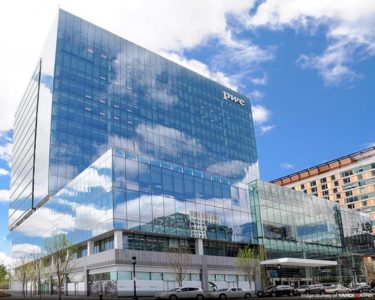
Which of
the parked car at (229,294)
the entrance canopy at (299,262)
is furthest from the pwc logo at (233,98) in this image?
the parked car at (229,294)

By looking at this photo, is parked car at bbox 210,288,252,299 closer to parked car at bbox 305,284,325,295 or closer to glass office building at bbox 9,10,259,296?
glass office building at bbox 9,10,259,296

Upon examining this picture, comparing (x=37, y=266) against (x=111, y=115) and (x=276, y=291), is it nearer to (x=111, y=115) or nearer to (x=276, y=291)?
(x=111, y=115)

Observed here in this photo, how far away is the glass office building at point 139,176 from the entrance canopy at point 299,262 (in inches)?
83.8

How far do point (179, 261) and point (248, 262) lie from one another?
12514 mm

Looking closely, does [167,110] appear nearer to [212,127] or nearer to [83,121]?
[212,127]

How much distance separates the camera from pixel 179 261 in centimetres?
5588

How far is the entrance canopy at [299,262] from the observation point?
65931 mm

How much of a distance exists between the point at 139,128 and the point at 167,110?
12.3 m

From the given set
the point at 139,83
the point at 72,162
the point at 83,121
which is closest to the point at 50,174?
the point at 72,162

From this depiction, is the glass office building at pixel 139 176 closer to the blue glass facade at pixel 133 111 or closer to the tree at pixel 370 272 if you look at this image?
the blue glass facade at pixel 133 111

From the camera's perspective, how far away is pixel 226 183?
227 feet

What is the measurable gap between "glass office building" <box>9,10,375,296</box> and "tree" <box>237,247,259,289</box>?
6.47ft

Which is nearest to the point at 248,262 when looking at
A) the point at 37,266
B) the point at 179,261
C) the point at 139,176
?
the point at 179,261

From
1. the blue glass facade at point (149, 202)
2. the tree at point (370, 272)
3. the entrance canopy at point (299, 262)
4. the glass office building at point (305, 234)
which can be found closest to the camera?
the blue glass facade at point (149, 202)
